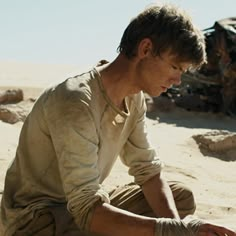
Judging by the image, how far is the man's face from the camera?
279cm

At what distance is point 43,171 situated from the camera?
9.61 ft

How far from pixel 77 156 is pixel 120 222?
0.33 meters

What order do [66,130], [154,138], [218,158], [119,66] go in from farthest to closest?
[154,138] → [218,158] → [119,66] → [66,130]

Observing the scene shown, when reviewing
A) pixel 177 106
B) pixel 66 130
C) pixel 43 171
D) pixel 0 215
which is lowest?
pixel 177 106

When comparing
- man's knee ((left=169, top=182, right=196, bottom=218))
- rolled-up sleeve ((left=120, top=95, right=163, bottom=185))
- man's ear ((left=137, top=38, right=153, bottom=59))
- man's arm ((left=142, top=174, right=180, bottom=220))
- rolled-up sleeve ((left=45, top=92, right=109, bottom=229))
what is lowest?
man's knee ((left=169, top=182, right=196, bottom=218))

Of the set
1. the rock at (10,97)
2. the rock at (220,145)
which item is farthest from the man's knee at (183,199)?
the rock at (10,97)

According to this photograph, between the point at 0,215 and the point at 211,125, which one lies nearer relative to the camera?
the point at 0,215

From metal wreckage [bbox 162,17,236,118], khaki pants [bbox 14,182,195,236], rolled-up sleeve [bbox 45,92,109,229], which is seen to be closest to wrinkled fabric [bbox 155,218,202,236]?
rolled-up sleeve [bbox 45,92,109,229]

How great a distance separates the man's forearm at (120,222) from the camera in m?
2.59

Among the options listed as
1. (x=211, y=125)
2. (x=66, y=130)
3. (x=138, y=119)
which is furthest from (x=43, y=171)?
(x=211, y=125)

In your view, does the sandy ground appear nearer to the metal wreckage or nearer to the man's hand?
the metal wreckage

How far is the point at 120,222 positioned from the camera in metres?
2.61

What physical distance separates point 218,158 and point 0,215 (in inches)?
189

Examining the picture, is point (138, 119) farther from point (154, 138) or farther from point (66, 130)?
point (154, 138)
